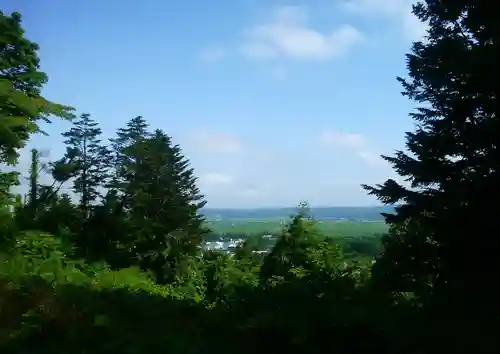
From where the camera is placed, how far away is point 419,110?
10.1 metres

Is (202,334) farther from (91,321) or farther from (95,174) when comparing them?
(95,174)

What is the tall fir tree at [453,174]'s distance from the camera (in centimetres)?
693

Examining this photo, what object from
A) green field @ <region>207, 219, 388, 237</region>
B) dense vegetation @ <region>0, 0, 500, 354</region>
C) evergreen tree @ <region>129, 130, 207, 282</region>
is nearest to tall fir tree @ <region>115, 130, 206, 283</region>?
evergreen tree @ <region>129, 130, 207, 282</region>

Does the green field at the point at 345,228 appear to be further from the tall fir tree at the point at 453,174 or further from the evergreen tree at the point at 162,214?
the evergreen tree at the point at 162,214

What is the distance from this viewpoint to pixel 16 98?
571 inches

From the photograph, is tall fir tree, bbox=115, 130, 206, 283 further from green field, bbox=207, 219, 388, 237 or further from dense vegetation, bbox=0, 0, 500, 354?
dense vegetation, bbox=0, 0, 500, 354

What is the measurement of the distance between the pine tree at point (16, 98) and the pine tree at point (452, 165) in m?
9.98

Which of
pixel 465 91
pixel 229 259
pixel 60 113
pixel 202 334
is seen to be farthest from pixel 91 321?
pixel 229 259

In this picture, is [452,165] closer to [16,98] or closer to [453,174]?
[453,174]

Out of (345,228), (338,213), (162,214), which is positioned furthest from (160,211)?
(338,213)

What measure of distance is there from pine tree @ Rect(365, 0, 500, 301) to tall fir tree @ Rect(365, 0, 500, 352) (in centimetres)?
1

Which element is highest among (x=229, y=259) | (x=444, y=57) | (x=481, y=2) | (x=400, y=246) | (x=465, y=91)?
(x=481, y=2)

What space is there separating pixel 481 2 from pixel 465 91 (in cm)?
125

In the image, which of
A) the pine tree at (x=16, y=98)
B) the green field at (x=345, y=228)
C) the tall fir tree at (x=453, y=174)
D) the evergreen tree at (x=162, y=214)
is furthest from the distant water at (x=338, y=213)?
the pine tree at (x=16, y=98)
